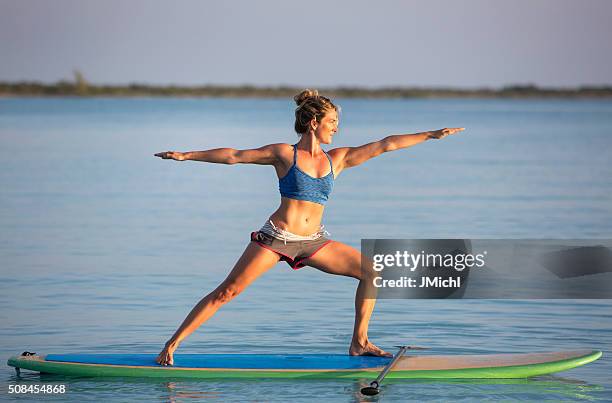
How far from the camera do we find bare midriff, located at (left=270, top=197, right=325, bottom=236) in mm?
10008

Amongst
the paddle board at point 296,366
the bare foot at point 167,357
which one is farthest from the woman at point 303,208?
the paddle board at point 296,366

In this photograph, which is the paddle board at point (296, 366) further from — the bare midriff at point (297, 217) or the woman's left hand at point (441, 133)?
the woman's left hand at point (441, 133)

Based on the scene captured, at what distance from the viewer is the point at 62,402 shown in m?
9.88

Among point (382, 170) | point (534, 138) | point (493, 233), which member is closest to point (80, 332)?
point (493, 233)

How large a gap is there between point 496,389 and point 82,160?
97.7 ft

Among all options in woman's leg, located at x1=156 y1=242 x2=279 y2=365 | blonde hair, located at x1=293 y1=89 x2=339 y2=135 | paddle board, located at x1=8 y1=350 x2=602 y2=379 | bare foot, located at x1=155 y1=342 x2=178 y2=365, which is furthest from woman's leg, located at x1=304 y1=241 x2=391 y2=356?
bare foot, located at x1=155 y1=342 x2=178 y2=365

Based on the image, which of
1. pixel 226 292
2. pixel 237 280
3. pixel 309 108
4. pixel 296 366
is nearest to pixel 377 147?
pixel 309 108

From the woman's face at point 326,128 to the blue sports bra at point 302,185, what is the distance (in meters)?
Answer: 0.20

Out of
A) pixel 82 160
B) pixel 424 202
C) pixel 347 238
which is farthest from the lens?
pixel 82 160

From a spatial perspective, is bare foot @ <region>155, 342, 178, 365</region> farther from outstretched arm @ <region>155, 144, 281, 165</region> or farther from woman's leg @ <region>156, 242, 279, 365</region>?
outstretched arm @ <region>155, 144, 281, 165</region>

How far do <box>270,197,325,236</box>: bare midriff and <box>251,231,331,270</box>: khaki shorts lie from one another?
8 cm

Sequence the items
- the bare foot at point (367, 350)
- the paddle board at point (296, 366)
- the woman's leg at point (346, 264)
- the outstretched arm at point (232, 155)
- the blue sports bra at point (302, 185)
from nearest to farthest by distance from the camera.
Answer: the outstretched arm at point (232, 155)
the blue sports bra at point (302, 185)
the woman's leg at point (346, 264)
the paddle board at point (296, 366)
the bare foot at point (367, 350)

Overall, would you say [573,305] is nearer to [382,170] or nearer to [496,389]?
[496,389]

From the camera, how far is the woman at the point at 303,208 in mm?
10008
